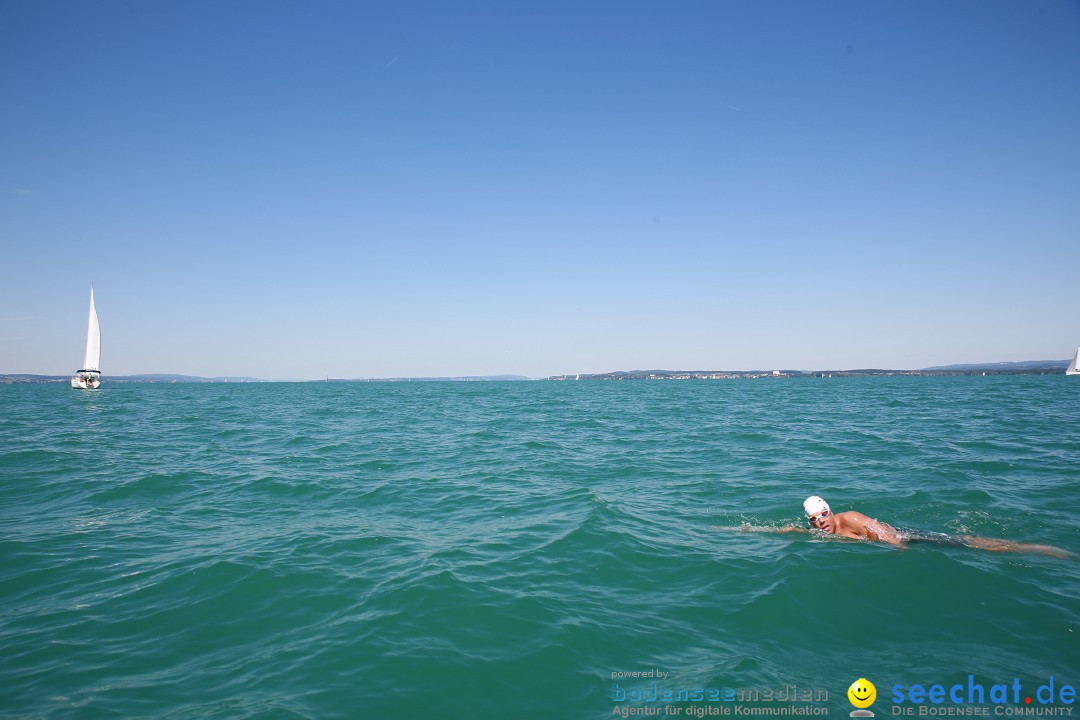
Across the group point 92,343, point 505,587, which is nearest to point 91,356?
point 92,343

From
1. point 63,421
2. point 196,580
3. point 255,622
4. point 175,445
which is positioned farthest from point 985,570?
point 63,421

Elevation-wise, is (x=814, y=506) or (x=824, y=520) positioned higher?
(x=814, y=506)

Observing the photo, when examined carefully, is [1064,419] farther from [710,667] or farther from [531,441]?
[710,667]

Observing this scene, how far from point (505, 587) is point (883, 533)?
800 centimetres

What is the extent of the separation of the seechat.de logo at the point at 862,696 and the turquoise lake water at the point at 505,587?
9cm

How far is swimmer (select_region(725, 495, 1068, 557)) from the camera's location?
9.70m

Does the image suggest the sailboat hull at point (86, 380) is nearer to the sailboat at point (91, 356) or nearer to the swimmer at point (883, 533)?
the sailboat at point (91, 356)

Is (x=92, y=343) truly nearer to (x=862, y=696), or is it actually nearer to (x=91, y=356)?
(x=91, y=356)

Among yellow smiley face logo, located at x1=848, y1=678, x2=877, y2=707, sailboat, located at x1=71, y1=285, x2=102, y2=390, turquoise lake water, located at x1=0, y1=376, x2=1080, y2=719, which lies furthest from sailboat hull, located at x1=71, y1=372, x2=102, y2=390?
yellow smiley face logo, located at x1=848, y1=678, x2=877, y2=707

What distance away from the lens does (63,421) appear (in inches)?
1356

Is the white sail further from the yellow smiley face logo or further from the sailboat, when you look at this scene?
the yellow smiley face logo

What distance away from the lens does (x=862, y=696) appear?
5598 mm

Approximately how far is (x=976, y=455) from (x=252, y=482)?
25.7 meters

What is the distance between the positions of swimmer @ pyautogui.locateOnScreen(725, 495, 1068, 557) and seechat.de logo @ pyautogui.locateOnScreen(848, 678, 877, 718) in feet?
17.8
